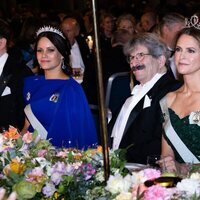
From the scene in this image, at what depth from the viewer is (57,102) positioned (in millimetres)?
5027

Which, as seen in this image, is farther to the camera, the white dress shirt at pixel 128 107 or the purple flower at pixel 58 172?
the white dress shirt at pixel 128 107

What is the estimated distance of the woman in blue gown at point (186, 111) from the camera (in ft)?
13.2

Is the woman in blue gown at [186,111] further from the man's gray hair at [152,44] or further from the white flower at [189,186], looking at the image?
the white flower at [189,186]

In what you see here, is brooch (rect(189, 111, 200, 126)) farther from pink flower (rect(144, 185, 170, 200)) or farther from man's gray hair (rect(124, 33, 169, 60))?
pink flower (rect(144, 185, 170, 200))

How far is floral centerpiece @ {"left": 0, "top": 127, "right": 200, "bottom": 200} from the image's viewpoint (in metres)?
2.59

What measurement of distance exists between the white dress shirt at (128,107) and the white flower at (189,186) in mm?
1960

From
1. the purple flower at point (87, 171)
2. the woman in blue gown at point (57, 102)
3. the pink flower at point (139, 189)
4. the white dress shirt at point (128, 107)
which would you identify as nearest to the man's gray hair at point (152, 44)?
the white dress shirt at point (128, 107)

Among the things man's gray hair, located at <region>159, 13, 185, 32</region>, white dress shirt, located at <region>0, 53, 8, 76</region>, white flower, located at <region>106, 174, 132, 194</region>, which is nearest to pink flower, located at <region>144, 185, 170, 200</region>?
white flower, located at <region>106, 174, 132, 194</region>

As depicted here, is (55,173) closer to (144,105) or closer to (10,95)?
(144,105)

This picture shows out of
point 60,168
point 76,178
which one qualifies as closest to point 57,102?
point 60,168

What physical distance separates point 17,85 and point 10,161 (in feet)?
7.48

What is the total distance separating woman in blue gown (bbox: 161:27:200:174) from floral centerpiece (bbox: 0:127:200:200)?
0.96m

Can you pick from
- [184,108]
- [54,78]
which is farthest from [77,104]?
[184,108]

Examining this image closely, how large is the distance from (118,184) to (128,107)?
6.63 ft
